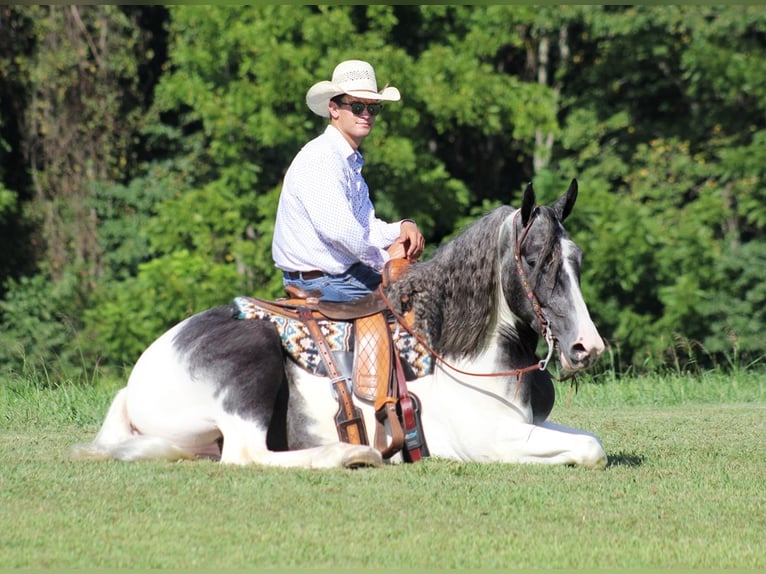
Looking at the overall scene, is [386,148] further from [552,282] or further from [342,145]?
[552,282]

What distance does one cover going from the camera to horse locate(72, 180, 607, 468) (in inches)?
254

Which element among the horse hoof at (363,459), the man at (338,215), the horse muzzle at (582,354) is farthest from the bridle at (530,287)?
the horse hoof at (363,459)

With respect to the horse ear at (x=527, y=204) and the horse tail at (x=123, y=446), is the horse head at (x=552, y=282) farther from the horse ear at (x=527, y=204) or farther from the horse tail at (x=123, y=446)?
the horse tail at (x=123, y=446)

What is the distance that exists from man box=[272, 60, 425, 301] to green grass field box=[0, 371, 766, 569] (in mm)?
1154

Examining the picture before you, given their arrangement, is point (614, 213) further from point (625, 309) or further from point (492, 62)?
point (492, 62)

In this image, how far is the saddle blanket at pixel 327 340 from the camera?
661 centimetres

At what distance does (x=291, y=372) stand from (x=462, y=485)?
1.16 meters

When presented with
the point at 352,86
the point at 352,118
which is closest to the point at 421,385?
the point at 352,118

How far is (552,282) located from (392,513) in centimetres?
149

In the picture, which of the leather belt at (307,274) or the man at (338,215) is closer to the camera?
the man at (338,215)

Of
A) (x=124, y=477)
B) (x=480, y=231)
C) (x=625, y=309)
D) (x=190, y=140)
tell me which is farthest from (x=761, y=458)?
(x=190, y=140)

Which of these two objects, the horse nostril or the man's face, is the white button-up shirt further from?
the horse nostril

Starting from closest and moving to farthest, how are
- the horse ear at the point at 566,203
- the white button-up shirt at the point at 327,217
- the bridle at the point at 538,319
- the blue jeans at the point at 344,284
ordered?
the bridle at the point at 538,319, the horse ear at the point at 566,203, the white button-up shirt at the point at 327,217, the blue jeans at the point at 344,284

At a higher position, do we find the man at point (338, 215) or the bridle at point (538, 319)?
the man at point (338, 215)
